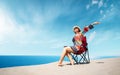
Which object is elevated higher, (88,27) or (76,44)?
(88,27)

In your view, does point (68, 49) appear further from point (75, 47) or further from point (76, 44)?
point (76, 44)

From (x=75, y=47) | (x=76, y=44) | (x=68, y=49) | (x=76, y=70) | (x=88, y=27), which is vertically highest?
(x=88, y=27)

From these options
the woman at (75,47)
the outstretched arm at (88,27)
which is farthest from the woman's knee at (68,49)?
the outstretched arm at (88,27)

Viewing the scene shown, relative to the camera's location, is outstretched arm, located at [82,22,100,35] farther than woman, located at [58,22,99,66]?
Yes

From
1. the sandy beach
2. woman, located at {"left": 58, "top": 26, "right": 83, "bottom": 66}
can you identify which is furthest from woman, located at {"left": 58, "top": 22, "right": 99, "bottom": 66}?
the sandy beach

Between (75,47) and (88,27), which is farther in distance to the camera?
(88,27)

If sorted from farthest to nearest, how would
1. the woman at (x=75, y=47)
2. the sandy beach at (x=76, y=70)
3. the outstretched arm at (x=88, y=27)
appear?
the outstretched arm at (x=88, y=27)
the woman at (x=75, y=47)
the sandy beach at (x=76, y=70)

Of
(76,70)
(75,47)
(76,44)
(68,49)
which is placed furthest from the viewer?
(76,44)

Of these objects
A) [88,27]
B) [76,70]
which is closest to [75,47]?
[88,27]

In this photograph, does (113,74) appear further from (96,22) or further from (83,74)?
(96,22)

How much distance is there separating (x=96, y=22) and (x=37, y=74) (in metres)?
5.21

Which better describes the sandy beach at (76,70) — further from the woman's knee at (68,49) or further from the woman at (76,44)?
→ the woman's knee at (68,49)

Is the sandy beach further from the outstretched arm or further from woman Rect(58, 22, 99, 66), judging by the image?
the outstretched arm

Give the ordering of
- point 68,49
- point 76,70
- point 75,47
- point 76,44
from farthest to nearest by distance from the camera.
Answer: point 76,44 < point 75,47 < point 68,49 < point 76,70
